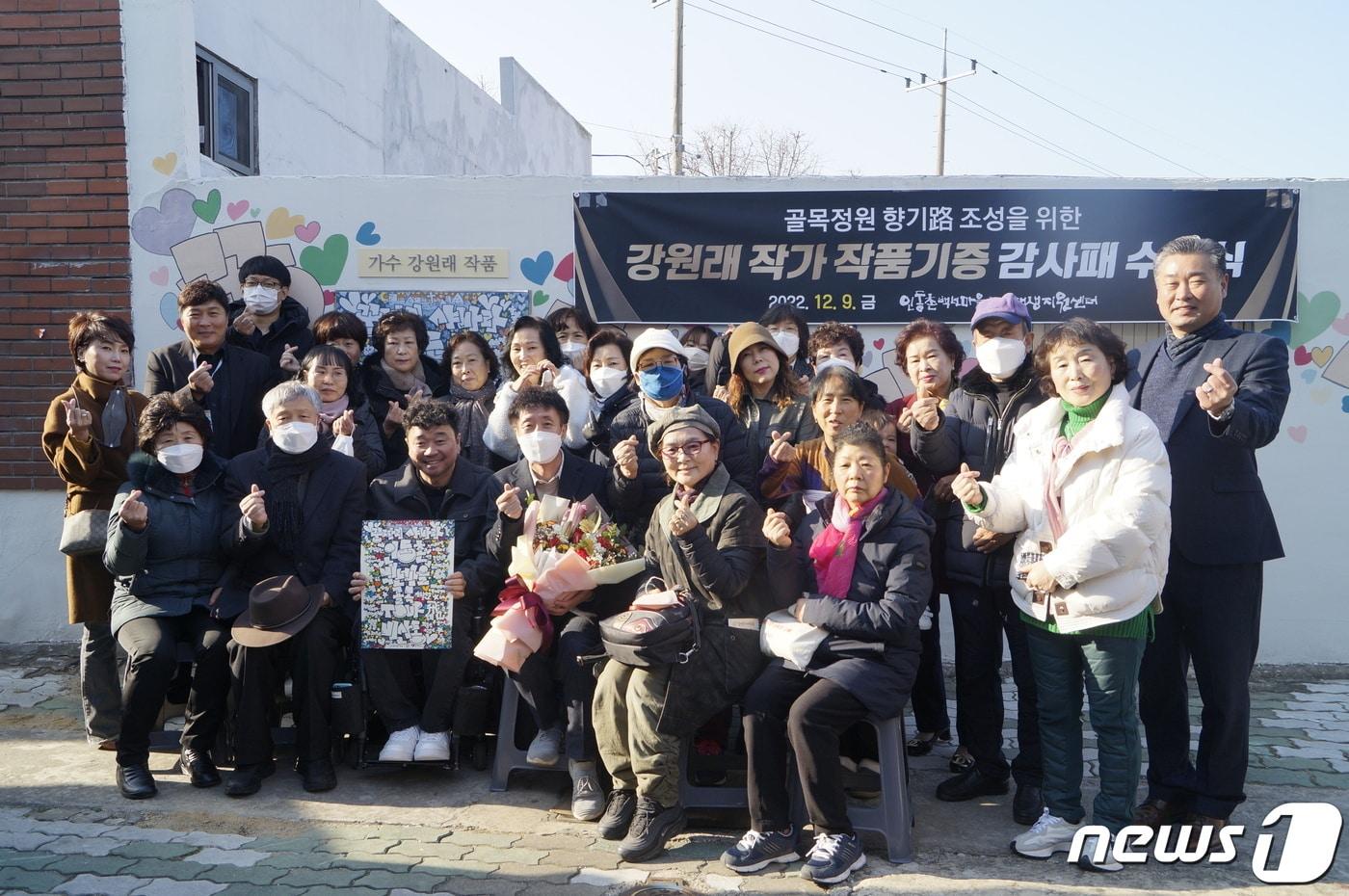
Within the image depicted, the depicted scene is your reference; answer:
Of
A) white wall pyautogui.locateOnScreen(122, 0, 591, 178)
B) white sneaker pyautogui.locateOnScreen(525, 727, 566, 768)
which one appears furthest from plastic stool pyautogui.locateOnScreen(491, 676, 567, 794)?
white wall pyautogui.locateOnScreen(122, 0, 591, 178)

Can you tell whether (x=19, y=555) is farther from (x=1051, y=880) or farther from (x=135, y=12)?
(x=1051, y=880)

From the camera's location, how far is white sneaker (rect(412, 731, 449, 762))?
471 centimetres

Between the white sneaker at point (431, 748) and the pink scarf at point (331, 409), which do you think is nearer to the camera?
the white sneaker at point (431, 748)

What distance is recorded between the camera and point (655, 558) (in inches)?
177

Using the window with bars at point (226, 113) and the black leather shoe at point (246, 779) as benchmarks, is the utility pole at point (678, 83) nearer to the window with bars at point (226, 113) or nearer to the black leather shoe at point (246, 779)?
the window with bars at point (226, 113)

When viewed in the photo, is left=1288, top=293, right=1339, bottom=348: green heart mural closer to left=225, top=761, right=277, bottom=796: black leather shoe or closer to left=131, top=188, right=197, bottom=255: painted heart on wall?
left=225, top=761, right=277, bottom=796: black leather shoe

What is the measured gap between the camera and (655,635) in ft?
13.2

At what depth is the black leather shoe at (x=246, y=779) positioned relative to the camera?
4.61 meters

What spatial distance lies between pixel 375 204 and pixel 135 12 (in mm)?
1901

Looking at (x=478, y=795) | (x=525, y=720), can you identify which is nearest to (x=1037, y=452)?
(x=525, y=720)

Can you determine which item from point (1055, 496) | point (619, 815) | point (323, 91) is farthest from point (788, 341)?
point (323, 91)

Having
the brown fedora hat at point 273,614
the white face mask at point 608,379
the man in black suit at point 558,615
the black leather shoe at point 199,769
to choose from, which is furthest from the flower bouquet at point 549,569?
the black leather shoe at point 199,769

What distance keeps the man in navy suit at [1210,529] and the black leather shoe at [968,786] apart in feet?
1.89

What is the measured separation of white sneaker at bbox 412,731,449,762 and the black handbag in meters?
1.07
